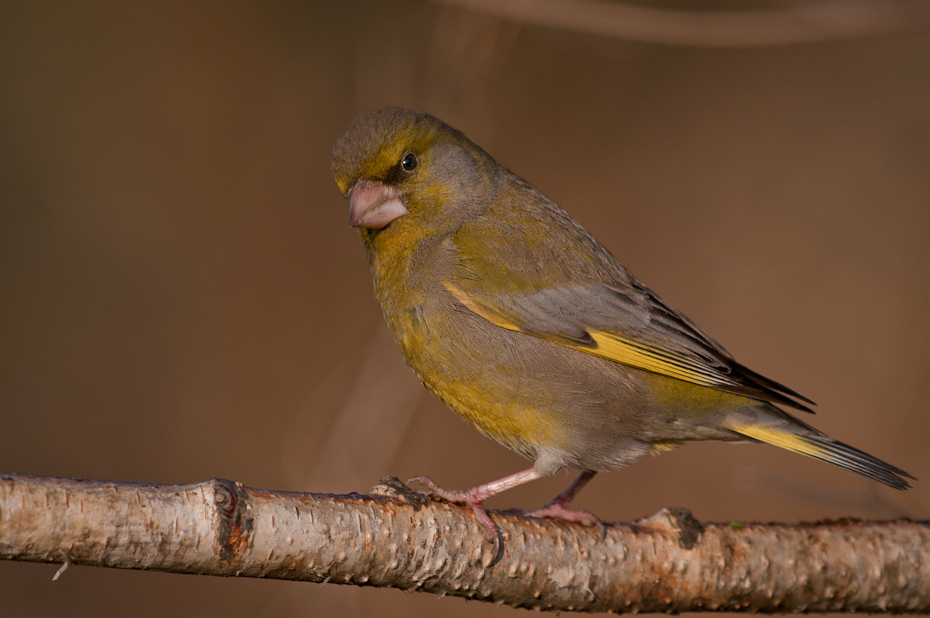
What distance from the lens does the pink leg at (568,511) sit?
3.48 meters

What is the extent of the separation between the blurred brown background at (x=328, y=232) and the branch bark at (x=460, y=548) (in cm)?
285

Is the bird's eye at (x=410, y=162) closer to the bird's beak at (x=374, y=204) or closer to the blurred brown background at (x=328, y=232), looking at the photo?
the bird's beak at (x=374, y=204)

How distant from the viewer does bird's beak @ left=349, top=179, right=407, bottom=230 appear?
3842mm

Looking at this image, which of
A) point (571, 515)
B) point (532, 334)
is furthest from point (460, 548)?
point (532, 334)

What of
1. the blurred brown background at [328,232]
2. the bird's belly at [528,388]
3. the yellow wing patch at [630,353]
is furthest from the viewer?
the blurred brown background at [328,232]

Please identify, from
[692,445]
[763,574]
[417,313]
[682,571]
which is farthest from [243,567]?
[692,445]

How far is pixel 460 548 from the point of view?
2.97 m

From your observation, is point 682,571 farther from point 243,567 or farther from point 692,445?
point 692,445

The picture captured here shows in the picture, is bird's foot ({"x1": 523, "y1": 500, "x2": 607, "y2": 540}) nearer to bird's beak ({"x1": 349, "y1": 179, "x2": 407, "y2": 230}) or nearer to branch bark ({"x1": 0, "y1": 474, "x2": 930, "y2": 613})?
branch bark ({"x1": 0, "y1": 474, "x2": 930, "y2": 613})

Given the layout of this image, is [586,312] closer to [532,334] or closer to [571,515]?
[532,334]

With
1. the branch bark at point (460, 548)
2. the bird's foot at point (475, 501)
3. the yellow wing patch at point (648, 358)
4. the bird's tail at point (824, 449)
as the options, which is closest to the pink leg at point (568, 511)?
the branch bark at point (460, 548)

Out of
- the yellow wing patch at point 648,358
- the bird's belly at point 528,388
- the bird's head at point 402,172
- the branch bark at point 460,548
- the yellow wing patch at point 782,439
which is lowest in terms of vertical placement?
the branch bark at point 460,548

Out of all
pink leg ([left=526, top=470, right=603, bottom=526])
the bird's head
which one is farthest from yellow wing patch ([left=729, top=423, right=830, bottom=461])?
the bird's head

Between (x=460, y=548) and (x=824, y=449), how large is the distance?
1.80m
